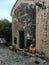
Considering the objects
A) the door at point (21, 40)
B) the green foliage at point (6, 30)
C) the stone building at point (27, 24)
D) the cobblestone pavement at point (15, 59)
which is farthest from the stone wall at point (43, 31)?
the green foliage at point (6, 30)

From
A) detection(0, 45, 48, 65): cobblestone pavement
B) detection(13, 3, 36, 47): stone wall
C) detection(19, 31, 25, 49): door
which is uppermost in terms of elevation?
detection(13, 3, 36, 47): stone wall

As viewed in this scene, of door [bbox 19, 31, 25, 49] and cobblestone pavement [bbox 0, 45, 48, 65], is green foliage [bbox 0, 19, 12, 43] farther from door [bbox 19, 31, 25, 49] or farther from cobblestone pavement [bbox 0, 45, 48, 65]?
cobblestone pavement [bbox 0, 45, 48, 65]

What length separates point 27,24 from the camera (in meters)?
22.3

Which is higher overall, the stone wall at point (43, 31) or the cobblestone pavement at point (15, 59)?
the stone wall at point (43, 31)

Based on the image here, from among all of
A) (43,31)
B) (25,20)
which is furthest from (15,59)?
(25,20)

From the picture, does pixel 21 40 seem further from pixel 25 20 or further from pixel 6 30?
pixel 6 30

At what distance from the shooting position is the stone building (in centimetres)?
1891

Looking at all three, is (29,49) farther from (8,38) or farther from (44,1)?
(8,38)

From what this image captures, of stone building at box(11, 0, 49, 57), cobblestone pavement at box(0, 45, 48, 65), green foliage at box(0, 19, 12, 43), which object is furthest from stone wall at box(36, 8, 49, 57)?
green foliage at box(0, 19, 12, 43)

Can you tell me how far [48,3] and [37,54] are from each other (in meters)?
4.34

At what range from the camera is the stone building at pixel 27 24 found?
18.9 metres

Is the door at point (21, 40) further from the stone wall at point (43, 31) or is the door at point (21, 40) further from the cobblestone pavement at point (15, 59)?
the stone wall at point (43, 31)

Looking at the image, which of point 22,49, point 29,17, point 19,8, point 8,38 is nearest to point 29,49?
point 22,49

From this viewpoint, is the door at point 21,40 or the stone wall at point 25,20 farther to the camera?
the door at point 21,40
